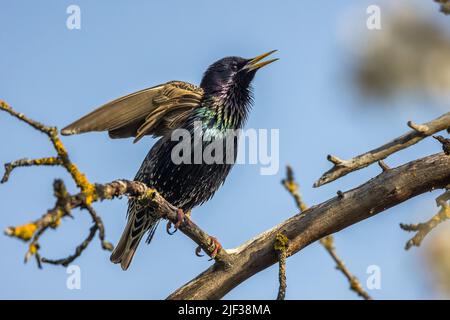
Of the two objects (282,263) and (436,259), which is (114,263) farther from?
(436,259)

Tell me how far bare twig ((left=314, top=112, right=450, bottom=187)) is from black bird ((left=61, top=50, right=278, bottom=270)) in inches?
78.8

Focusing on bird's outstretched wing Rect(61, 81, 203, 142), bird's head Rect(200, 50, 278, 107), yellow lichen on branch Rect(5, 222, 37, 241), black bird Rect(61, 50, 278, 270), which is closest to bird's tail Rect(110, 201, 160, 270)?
black bird Rect(61, 50, 278, 270)

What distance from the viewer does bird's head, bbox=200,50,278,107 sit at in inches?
213

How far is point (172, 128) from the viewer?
5230 mm

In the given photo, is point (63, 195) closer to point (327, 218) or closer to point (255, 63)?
point (327, 218)

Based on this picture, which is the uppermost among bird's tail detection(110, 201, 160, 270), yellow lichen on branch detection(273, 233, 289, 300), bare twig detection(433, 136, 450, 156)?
bare twig detection(433, 136, 450, 156)

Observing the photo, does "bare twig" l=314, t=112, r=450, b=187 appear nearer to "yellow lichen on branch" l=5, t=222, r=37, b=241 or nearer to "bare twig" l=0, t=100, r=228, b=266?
"bare twig" l=0, t=100, r=228, b=266

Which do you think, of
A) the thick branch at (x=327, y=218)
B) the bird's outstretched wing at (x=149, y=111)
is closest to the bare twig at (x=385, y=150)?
the thick branch at (x=327, y=218)

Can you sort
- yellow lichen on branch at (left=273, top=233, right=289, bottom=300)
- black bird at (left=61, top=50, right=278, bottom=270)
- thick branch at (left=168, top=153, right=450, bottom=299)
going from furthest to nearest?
black bird at (left=61, top=50, right=278, bottom=270) < thick branch at (left=168, top=153, right=450, bottom=299) < yellow lichen on branch at (left=273, top=233, right=289, bottom=300)

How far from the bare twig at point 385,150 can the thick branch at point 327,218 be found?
0.84 ft

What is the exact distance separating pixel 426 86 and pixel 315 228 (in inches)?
52.2

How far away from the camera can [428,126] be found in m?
3.13

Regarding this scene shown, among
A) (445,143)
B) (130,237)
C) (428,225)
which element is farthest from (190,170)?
(428,225)
